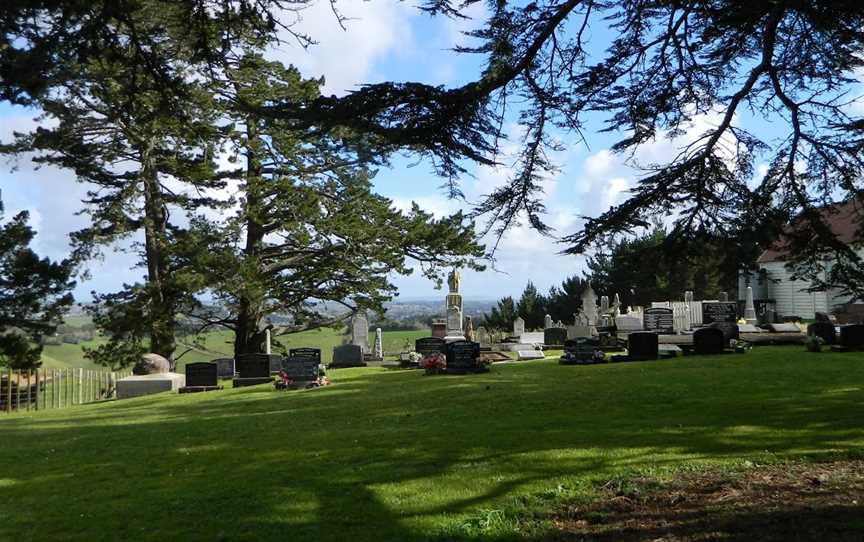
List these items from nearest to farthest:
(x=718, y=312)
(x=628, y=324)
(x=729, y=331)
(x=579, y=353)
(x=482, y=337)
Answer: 1. (x=579, y=353)
2. (x=729, y=331)
3. (x=718, y=312)
4. (x=628, y=324)
5. (x=482, y=337)

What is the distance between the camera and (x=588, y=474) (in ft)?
20.1

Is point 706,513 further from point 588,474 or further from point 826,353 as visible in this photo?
point 826,353

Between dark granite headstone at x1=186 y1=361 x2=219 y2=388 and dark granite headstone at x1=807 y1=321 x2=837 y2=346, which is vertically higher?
dark granite headstone at x1=807 y1=321 x2=837 y2=346

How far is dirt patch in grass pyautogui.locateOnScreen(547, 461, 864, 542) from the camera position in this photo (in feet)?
14.6

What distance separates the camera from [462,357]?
17156mm

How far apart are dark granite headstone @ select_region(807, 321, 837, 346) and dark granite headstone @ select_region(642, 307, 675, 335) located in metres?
5.69

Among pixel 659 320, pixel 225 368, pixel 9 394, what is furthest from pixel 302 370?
pixel 659 320

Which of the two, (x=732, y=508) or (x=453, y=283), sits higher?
(x=453, y=283)

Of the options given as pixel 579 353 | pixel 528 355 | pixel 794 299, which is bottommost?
pixel 528 355

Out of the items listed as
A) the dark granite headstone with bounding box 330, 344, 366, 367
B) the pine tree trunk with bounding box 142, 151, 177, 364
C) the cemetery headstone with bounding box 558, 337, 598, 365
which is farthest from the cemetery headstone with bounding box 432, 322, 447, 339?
the pine tree trunk with bounding box 142, 151, 177, 364

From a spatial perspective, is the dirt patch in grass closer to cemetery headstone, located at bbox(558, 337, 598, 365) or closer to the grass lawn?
the grass lawn

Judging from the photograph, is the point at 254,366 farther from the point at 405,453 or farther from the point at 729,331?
the point at 729,331

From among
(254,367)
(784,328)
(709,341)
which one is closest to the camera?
(709,341)

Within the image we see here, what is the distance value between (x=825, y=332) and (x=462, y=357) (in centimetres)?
1071
